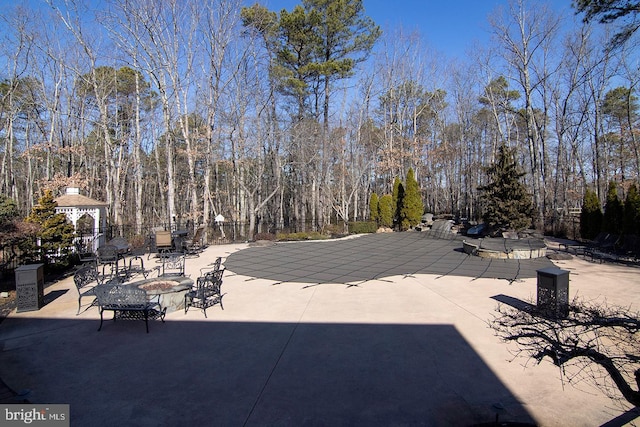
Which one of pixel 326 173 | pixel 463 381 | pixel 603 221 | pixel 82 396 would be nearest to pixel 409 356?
pixel 463 381

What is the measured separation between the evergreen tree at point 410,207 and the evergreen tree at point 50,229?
1649cm

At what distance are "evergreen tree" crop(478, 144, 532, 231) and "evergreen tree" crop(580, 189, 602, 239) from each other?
389cm

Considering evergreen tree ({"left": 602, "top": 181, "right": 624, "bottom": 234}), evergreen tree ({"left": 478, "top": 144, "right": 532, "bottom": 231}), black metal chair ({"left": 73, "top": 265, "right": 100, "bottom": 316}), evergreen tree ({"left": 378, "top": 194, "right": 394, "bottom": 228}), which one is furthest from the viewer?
evergreen tree ({"left": 378, "top": 194, "right": 394, "bottom": 228})

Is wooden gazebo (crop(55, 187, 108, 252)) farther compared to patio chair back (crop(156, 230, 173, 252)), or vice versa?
wooden gazebo (crop(55, 187, 108, 252))

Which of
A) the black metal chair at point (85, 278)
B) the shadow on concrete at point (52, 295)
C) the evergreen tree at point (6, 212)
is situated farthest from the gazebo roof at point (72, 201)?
the black metal chair at point (85, 278)

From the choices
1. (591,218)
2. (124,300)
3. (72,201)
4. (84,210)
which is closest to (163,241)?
(84,210)

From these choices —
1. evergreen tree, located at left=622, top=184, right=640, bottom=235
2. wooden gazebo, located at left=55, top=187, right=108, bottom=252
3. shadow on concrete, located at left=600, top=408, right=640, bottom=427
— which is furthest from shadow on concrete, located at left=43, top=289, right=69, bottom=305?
evergreen tree, located at left=622, top=184, right=640, bottom=235

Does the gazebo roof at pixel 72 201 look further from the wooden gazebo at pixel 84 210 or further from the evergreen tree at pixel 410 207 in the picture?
the evergreen tree at pixel 410 207

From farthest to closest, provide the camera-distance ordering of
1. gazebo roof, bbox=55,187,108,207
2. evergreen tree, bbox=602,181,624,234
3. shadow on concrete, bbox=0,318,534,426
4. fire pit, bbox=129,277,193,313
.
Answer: evergreen tree, bbox=602,181,624,234, gazebo roof, bbox=55,187,108,207, fire pit, bbox=129,277,193,313, shadow on concrete, bbox=0,318,534,426

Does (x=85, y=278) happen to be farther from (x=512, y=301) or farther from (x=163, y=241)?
(x=512, y=301)

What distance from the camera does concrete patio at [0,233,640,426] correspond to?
296 cm

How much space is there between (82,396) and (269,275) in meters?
5.58

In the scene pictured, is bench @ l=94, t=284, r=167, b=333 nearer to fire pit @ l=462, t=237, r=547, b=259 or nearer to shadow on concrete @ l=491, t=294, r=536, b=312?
shadow on concrete @ l=491, t=294, r=536, b=312

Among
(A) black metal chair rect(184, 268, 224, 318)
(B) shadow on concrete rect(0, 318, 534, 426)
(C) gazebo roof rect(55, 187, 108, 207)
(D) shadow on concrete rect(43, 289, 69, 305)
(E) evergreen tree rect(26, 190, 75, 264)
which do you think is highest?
(C) gazebo roof rect(55, 187, 108, 207)
